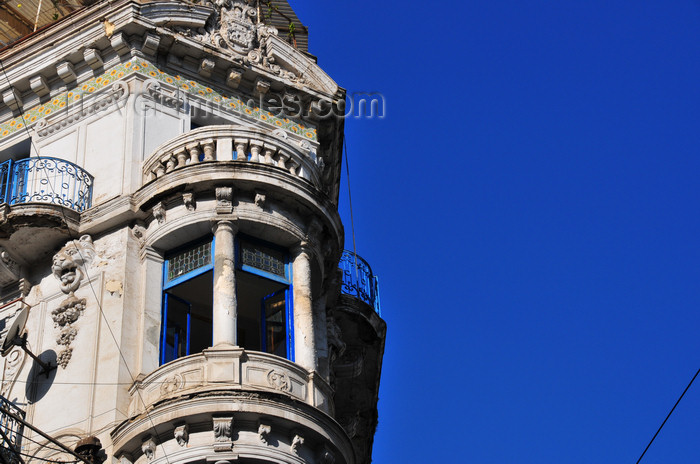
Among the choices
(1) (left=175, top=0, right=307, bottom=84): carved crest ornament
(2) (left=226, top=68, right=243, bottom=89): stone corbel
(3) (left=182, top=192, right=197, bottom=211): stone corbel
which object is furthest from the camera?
(1) (left=175, top=0, right=307, bottom=84): carved crest ornament

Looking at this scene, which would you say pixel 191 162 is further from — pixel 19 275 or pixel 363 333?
pixel 363 333

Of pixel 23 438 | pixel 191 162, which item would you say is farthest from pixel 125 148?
pixel 23 438

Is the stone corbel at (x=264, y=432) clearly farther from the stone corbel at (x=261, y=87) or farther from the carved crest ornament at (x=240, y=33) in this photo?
the carved crest ornament at (x=240, y=33)

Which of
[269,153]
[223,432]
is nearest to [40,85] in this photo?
[269,153]

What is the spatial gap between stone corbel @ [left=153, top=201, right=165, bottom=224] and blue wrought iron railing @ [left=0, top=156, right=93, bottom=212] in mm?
1694

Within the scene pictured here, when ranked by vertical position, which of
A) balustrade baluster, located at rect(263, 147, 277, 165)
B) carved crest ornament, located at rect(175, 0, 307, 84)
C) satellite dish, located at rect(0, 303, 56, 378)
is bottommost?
satellite dish, located at rect(0, 303, 56, 378)

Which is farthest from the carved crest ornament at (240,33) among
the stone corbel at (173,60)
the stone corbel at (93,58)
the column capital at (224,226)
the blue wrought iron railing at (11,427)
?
the blue wrought iron railing at (11,427)

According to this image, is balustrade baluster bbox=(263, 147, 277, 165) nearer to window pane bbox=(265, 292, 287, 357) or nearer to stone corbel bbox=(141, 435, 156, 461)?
window pane bbox=(265, 292, 287, 357)

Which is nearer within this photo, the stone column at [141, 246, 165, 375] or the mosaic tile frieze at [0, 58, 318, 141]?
the stone column at [141, 246, 165, 375]

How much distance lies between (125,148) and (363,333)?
640cm

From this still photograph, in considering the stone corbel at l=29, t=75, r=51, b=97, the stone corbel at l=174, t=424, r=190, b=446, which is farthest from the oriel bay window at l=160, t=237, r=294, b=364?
the stone corbel at l=29, t=75, r=51, b=97

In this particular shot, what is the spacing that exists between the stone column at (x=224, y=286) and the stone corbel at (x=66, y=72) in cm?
563

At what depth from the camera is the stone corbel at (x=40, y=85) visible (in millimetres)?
24453

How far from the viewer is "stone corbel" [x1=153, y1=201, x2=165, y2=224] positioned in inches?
833
